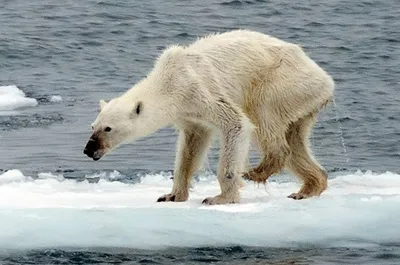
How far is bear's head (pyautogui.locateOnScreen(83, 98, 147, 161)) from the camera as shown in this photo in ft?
35.2

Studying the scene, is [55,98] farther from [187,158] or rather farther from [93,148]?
→ [93,148]

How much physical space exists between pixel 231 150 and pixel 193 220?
1188mm

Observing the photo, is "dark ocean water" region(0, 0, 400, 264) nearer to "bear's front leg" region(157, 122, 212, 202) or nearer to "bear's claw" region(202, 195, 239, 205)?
"bear's claw" region(202, 195, 239, 205)

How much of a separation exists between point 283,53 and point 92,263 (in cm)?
313

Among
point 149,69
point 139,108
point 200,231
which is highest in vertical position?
point 149,69

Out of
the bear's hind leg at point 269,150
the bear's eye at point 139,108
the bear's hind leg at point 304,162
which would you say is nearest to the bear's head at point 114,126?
the bear's eye at point 139,108

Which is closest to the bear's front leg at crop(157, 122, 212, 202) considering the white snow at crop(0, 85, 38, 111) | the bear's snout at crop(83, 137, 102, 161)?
the bear's snout at crop(83, 137, 102, 161)

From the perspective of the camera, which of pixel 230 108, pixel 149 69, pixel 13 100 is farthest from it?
pixel 149 69

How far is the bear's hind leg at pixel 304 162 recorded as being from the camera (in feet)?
38.5

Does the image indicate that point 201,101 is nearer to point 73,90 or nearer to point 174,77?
point 174,77

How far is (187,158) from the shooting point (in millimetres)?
11625

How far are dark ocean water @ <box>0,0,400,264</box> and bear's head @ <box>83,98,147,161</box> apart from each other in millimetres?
1241

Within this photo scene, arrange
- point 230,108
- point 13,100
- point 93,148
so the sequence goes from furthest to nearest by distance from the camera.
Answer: point 13,100 < point 230,108 < point 93,148

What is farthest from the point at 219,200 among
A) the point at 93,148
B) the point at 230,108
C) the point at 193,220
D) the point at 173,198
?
the point at 93,148
